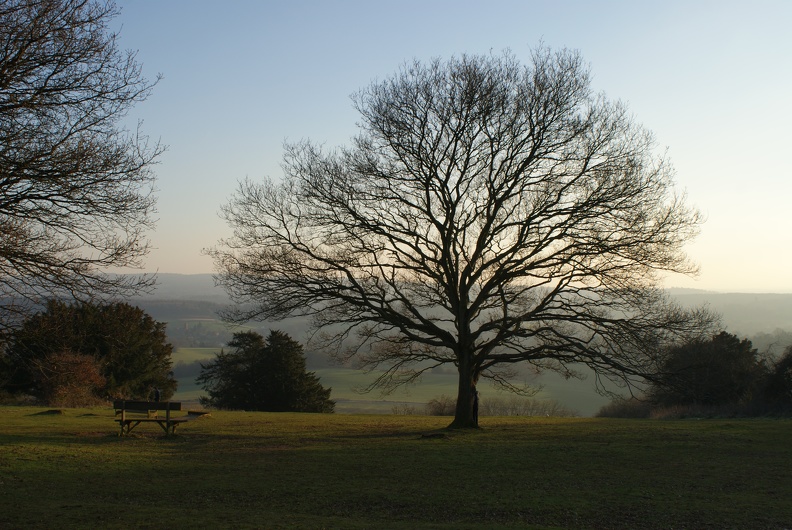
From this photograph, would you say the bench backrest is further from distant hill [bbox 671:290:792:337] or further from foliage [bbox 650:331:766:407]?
distant hill [bbox 671:290:792:337]

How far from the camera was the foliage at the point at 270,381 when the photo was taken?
46.0 m

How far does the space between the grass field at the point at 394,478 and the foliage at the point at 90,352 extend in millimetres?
2257

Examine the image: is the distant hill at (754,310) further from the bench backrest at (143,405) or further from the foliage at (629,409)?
the bench backrest at (143,405)

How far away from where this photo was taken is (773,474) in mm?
13609

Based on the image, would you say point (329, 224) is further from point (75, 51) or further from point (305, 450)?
point (75, 51)

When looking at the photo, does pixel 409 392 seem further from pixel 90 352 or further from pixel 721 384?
pixel 721 384

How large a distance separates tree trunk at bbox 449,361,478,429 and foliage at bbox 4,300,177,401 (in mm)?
11106

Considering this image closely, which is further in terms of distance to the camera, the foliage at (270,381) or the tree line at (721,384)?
the foliage at (270,381)

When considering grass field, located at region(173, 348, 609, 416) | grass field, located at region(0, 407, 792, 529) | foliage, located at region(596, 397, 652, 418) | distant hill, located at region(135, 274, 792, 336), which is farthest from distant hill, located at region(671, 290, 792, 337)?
grass field, located at region(0, 407, 792, 529)

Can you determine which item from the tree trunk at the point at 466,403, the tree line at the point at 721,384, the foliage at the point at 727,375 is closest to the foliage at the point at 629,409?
the tree line at the point at 721,384

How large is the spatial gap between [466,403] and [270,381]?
86.6 feet

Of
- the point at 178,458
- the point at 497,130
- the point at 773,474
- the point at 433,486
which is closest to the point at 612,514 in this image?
the point at 433,486

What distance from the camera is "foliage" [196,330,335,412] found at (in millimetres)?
45969

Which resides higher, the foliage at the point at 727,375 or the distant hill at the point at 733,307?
the distant hill at the point at 733,307
